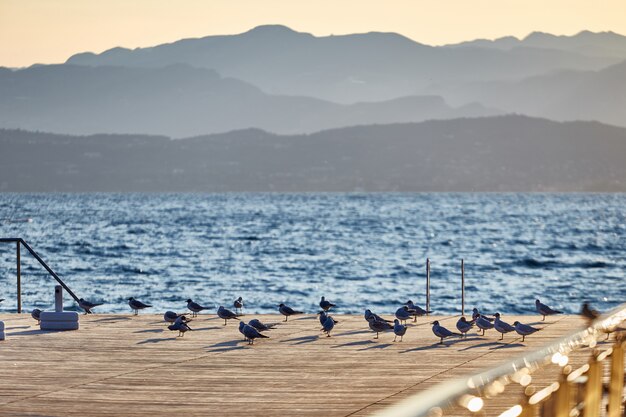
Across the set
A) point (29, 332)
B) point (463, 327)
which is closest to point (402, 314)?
point (463, 327)

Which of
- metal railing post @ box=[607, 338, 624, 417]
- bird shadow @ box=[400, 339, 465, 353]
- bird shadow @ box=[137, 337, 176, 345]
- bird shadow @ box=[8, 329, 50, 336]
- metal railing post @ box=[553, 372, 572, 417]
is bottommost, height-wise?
bird shadow @ box=[400, 339, 465, 353]

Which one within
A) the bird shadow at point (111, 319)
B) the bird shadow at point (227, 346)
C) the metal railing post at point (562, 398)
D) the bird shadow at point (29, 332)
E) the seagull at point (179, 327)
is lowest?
the bird shadow at point (227, 346)

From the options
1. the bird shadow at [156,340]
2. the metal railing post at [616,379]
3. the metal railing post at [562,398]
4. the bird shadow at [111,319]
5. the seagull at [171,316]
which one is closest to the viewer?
the metal railing post at [562,398]

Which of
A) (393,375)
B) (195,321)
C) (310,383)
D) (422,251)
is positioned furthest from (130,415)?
(422,251)

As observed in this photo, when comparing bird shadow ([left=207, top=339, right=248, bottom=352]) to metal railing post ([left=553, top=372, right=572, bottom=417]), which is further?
bird shadow ([left=207, top=339, right=248, bottom=352])

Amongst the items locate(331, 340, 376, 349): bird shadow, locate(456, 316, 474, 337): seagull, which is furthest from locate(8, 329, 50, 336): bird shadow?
locate(456, 316, 474, 337): seagull

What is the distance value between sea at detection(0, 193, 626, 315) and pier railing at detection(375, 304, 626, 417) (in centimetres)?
3753

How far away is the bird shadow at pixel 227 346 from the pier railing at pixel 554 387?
782 cm

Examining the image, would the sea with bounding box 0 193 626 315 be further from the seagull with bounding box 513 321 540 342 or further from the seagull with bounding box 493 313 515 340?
the seagull with bounding box 513 321 540 342

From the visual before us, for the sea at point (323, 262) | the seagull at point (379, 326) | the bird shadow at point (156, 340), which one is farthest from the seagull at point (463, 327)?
the sea at point (323, 262)

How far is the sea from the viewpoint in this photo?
5203 cm

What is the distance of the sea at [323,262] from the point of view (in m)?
52.0

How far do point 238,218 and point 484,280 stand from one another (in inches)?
3333

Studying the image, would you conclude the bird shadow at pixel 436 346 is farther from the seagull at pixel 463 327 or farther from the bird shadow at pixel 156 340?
the bird shadow at pixel 156 340
